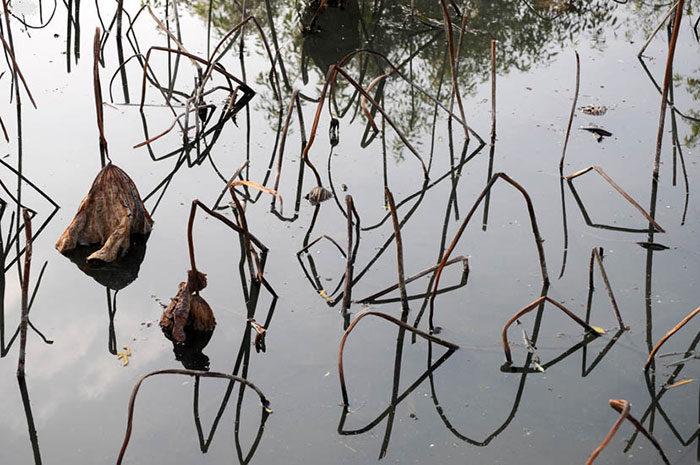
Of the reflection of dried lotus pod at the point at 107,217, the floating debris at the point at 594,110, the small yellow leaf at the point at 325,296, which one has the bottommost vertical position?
the small yellow leaf at the point at 325,296

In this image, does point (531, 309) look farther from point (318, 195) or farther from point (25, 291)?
point (25, 291)

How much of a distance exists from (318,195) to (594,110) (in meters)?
1.56

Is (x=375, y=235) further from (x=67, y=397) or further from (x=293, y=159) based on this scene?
(x=67, y=397)

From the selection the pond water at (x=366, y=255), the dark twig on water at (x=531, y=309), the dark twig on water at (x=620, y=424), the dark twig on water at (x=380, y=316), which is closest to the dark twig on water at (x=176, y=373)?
the pond water at (x=366, y=255)

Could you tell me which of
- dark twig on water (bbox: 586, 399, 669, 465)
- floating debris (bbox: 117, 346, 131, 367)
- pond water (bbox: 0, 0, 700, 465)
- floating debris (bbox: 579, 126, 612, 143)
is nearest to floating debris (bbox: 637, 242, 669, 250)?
pond water (bbox: 0, 0, 700, 465)

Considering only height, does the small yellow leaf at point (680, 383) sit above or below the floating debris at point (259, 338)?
below

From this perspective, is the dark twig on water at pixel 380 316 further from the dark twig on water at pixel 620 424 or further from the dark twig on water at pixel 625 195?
the dark twig on water at pixel 625 195

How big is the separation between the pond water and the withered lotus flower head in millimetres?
61

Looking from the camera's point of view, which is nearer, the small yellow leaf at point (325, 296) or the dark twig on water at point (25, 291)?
the dark twig on water at point (25, 291)

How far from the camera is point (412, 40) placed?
502 cm

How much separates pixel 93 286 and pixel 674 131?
2.69m

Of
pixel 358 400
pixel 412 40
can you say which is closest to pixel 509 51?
pixel 412 40

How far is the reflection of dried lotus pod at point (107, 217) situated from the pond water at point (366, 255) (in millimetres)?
72

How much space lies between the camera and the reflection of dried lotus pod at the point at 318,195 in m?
3.29
